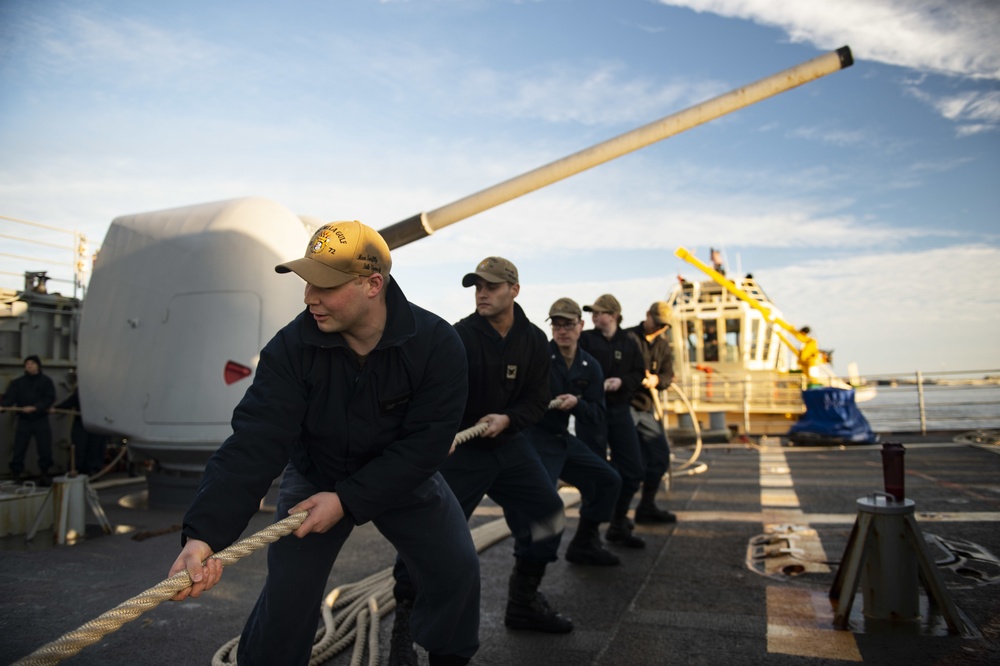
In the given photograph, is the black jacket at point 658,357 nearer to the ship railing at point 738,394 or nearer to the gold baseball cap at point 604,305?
the gold baseball cap at point 604,305

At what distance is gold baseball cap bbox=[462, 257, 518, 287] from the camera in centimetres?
418

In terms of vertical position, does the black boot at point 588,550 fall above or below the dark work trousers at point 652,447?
below

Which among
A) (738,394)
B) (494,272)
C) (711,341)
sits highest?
(711,341)

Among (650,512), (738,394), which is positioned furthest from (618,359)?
(738,394)

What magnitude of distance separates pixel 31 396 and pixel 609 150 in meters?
8.98

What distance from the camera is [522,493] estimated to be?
14.0 ft

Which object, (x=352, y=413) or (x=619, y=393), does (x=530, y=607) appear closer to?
(x=352, y=413)

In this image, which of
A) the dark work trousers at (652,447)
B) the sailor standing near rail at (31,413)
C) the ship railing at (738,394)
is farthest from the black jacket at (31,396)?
the ship railing at (738,394)

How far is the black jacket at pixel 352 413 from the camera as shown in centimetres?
245

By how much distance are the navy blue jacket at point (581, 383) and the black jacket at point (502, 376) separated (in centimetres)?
111

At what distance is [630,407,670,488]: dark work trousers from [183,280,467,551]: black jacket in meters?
4.65

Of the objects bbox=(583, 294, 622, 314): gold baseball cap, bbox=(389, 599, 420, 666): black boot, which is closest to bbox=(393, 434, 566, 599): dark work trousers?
bbox=(389, 599, 420, 666): black boot

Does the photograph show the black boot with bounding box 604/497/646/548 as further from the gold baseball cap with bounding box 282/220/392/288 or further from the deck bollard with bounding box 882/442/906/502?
the gold baseball cap with bounding box 282/220/392/288

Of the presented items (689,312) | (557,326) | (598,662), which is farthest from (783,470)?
(689,312)
